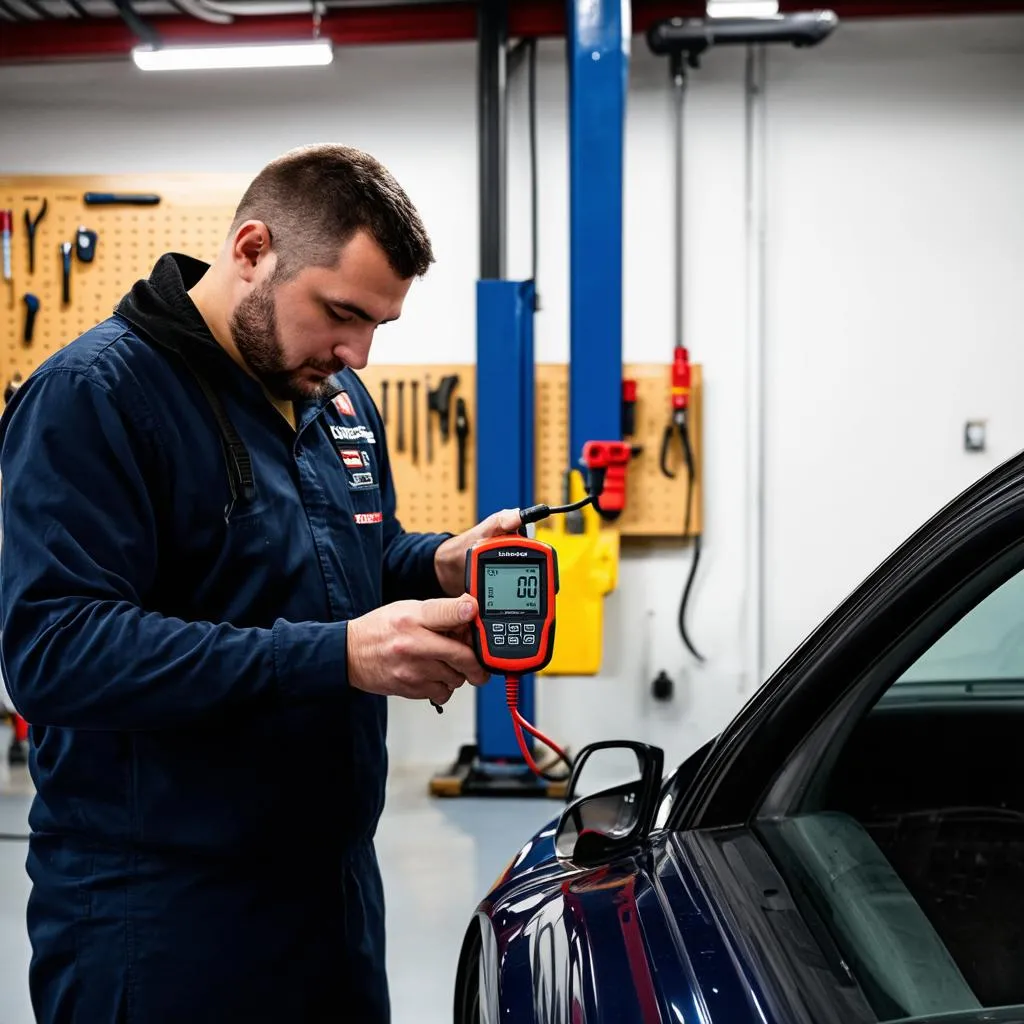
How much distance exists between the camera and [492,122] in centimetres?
407

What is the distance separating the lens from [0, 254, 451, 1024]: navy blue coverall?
1117 millimetres

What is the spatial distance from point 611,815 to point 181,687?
60 cm

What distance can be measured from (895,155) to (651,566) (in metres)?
1.98

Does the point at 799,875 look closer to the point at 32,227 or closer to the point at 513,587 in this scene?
the point at 513,587

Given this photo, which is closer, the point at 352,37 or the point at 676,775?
the point at 676,775

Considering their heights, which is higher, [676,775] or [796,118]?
[796,118]

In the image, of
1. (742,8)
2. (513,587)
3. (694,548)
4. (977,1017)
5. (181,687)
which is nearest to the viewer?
(977,1017)

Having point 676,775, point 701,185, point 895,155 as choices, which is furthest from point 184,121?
point 676,775

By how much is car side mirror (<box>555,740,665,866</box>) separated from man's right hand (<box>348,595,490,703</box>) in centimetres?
29

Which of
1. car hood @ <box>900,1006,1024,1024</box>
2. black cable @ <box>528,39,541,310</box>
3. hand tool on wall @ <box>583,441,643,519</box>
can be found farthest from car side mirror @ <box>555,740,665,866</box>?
black cable @ <box>528,39,541,310</box>

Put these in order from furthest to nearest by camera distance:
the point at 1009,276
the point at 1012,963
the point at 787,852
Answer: the point at 1009,276
the point at 1012,963
the point at 787,852

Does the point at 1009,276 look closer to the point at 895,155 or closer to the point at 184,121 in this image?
the point at 895,155

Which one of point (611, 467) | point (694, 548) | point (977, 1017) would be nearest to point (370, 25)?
point (611, 467)

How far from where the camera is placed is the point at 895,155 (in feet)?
13.8
